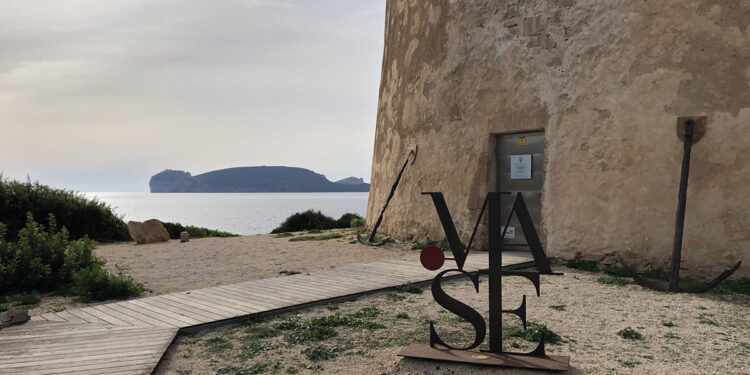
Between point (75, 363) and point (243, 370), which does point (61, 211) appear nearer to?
point (75, 363)

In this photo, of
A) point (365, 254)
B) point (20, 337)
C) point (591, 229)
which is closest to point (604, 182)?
point (591, 229)

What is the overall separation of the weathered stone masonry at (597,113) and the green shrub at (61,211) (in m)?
9.81

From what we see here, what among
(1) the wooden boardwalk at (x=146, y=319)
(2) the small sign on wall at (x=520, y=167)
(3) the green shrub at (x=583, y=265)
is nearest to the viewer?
(1) the wooden boardwalk at (x=146, y=319)

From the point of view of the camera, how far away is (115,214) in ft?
56.2

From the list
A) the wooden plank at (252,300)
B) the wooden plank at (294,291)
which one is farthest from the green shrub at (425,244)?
the wooden plank at (252,300)

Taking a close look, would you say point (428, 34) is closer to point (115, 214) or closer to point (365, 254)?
Answer: point (365, 254)

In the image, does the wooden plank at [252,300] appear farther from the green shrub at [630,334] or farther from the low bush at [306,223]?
the low bush at [306,223]

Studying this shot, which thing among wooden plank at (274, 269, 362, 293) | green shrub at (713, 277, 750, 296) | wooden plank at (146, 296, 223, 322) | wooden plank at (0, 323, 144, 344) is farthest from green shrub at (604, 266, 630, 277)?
wooden plank at (0, 323, 144, 344)

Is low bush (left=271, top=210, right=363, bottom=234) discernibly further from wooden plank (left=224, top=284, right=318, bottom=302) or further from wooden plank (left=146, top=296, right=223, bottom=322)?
wooden plank (left=146, top=296, right=223, bottom=322)

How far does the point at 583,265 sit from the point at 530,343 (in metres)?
4.28

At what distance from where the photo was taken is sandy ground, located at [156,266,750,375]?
159 inches

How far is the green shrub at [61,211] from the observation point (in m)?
14.4

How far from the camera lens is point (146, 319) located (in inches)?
207

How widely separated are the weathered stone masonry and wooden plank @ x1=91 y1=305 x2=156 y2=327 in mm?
6305
